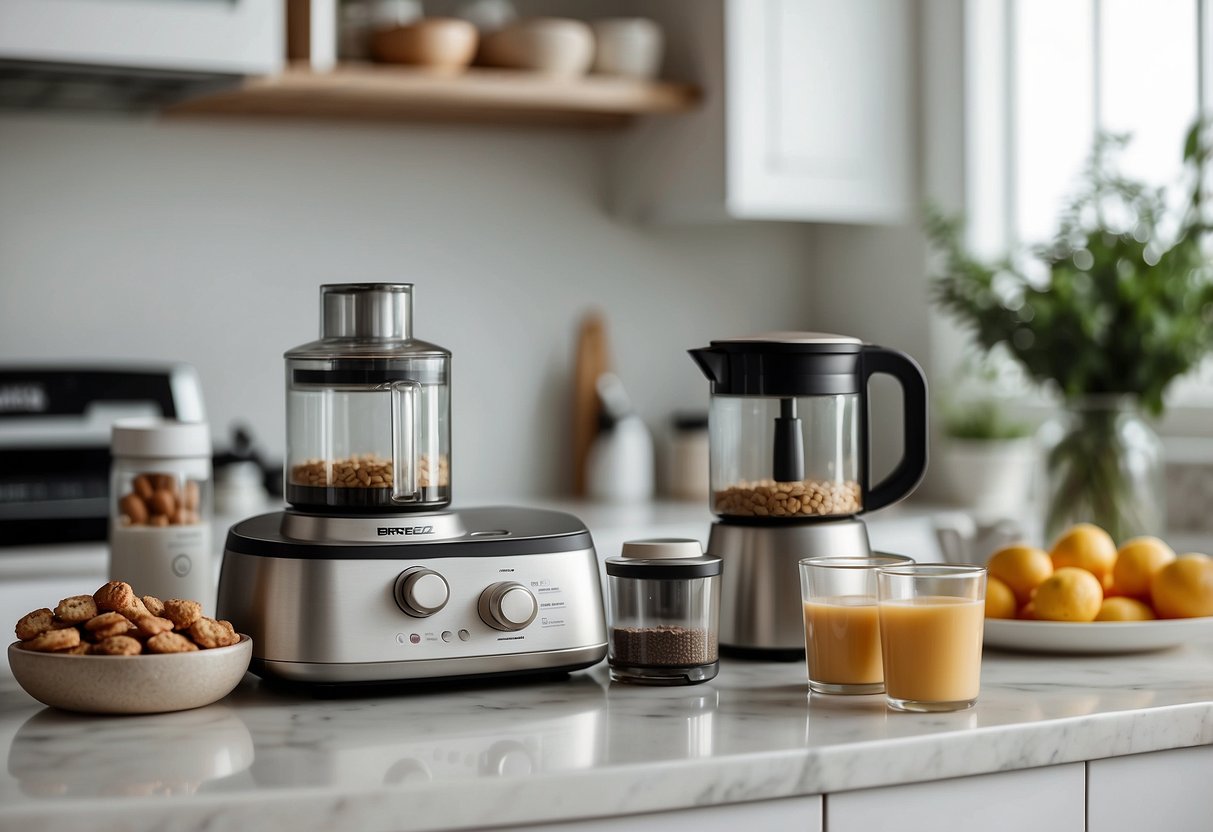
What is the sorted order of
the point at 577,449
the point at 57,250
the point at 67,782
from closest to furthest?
the point at 67,782
the point at 57,250
the point at 577,449

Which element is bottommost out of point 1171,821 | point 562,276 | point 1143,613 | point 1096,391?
point 1171,821

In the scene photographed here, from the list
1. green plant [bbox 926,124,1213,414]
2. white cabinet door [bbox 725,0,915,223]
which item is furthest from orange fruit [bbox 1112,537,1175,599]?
white cabinet door [bbox 725,0,915,223]

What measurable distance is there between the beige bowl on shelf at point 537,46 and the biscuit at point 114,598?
169 cm

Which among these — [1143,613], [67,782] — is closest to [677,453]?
[1143,613]

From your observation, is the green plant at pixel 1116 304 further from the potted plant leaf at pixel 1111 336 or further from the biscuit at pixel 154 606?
the biscuit at pixel 154 606

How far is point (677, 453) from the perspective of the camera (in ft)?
9.87

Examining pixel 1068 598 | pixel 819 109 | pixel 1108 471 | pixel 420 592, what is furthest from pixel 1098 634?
pixel 819 109

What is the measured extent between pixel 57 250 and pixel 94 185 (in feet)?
0.45

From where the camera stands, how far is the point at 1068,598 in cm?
125

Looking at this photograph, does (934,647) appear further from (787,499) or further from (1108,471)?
(1108,471)

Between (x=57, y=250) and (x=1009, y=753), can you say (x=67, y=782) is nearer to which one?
(x=1009, y=753)

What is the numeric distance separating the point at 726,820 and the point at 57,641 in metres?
0.47

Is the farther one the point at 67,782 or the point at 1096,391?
the point at 1096,391

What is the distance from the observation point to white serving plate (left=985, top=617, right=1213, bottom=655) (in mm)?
1232
